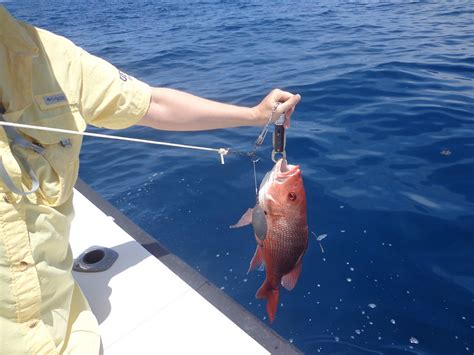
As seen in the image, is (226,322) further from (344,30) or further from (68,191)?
(344,30)

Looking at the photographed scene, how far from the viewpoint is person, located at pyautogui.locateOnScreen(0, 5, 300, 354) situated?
134 cm

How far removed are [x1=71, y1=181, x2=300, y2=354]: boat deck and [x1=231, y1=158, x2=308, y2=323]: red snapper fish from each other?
180 mm

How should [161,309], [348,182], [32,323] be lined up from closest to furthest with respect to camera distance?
[32,323], [161,309], [348,182]

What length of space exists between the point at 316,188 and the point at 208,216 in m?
1.19

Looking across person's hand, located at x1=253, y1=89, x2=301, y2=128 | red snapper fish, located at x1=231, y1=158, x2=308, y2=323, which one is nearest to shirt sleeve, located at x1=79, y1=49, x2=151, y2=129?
person's hand, located at x1=253, y1=89, x2=301, y2=128

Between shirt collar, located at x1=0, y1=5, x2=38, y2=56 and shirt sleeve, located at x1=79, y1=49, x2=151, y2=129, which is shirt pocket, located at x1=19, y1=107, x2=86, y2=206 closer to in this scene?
shirt sleeve, located at x1=79, y1=49, x2=151, y2=129

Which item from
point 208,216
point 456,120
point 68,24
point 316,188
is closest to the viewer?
point 208,216

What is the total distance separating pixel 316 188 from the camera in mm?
4207

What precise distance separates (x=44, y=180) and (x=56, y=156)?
0.11 metres

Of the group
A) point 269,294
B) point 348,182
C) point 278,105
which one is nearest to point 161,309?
point 269,294

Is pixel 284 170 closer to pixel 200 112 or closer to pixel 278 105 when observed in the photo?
pixel 278 105

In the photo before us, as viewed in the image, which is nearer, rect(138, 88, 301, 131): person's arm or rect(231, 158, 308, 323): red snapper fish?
rect(231, 158, 308, 323): red snapper fish

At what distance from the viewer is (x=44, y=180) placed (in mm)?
1492

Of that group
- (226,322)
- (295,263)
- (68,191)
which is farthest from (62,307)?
(295,263)
